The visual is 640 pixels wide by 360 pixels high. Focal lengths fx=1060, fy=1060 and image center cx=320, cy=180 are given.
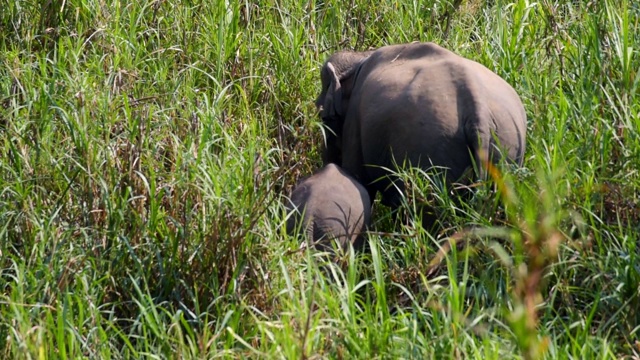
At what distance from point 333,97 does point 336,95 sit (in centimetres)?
2

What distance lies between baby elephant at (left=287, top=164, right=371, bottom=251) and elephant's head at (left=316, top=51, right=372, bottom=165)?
737 mm

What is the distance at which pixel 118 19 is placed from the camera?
19.2ft

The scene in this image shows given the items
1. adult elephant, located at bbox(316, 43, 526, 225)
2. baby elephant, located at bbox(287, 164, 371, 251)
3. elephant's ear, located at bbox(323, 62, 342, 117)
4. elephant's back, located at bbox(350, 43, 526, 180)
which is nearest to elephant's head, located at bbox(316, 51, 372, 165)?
elephant's ear, located at bbox(323, 62, 342, 117)

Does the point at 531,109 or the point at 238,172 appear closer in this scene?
the point at 238,172

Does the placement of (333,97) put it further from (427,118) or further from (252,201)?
(252,201)

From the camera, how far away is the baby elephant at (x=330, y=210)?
465 centimetres

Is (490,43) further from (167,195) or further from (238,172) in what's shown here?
(167,195)

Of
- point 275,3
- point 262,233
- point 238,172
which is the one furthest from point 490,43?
point 262,233

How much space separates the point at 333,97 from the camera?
5688mm

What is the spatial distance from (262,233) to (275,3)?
2664 millimetres

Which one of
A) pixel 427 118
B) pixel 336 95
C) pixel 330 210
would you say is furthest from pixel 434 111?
pixel 336 95

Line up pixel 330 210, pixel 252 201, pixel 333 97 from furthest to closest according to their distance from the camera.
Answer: pixel 333 97 < pixel 330 210 < pixel 252 201

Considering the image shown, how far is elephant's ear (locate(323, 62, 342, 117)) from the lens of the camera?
569 cm

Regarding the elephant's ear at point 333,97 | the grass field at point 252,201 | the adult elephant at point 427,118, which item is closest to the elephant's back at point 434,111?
the adult elephant at point 427,118
